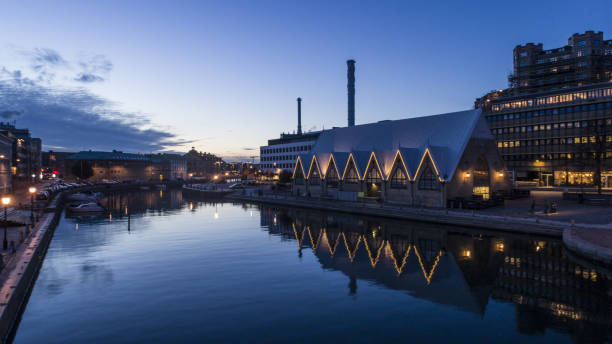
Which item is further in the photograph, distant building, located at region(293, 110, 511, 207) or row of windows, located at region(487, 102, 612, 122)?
row of windows, located at region(487, 102, 612, 122)

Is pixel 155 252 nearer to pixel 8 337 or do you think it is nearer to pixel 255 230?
pixel 255 230

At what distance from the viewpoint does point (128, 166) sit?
195750mm

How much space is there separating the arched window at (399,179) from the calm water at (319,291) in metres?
15.8

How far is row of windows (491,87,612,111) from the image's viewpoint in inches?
2813

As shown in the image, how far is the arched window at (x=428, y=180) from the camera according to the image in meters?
49.3

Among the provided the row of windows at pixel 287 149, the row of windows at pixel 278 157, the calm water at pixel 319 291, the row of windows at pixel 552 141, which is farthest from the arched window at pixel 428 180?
the row of windows at pixel 278 157

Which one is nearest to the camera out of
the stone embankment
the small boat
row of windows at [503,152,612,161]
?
the stone embankment

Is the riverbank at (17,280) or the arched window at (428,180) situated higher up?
the arched window at (428,180)

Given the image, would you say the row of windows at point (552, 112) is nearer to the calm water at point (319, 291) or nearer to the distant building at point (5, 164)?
the calm water at point (319, 291)

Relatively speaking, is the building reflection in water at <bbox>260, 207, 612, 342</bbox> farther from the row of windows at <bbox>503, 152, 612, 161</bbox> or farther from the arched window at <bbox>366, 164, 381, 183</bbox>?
the row of windows at <bbox>503, 152, 612, 161</bbox>

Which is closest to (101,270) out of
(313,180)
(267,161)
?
(313,180)

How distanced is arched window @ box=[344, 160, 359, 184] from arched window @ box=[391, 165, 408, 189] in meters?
8.60

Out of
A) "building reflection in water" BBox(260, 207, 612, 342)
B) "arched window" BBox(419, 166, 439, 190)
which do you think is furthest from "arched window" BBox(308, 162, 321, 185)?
"building reflection in water" BBox(260, 207, 612, 342)

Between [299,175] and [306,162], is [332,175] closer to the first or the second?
[306,162]
